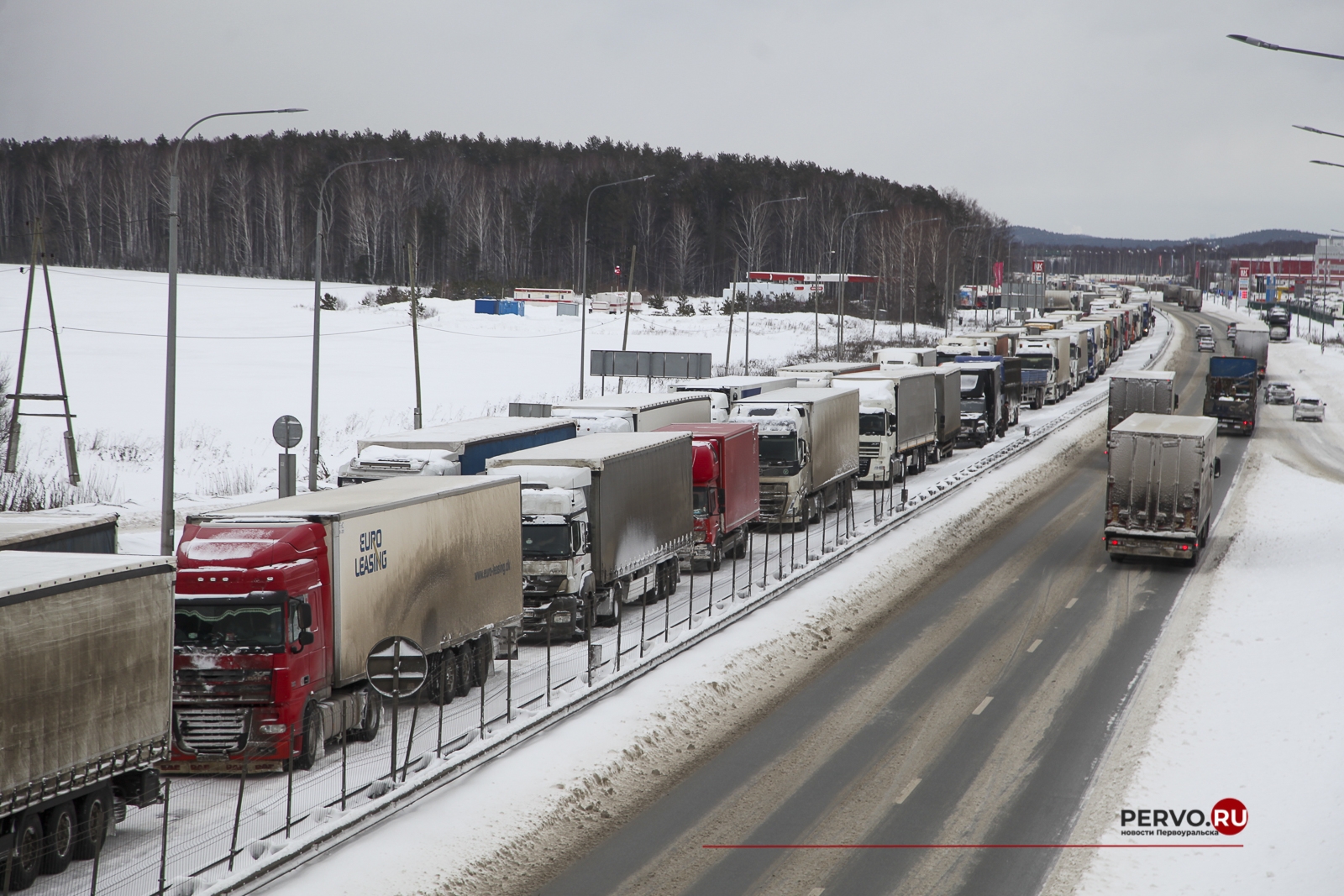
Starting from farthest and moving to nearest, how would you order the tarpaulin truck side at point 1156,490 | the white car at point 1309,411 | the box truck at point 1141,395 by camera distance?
the white car at point 1309,411
the box truck at point 1141,395
the tarpaulin truck side at point 1156,490

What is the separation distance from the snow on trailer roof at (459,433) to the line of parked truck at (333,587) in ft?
0.24

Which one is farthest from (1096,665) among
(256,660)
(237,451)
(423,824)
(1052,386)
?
(1052,386)

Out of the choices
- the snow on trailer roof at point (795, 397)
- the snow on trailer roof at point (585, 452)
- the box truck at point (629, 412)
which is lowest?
the snow on trailer roof at point (585, 452)

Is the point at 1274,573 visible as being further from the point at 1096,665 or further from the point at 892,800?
the point at 892,800

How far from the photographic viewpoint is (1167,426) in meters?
30.2

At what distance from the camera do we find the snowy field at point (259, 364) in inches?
1569

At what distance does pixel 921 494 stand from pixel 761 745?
23239 millimetres

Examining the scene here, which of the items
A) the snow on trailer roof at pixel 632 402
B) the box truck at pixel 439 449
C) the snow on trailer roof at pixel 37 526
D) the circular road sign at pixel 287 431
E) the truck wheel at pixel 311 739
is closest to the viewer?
the truck wheel at pixel 311 739

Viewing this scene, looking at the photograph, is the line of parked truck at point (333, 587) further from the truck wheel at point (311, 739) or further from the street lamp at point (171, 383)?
the street lamp at point (171, 383)

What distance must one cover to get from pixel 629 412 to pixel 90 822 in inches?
788

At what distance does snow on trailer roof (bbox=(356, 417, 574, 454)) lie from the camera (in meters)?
25.4

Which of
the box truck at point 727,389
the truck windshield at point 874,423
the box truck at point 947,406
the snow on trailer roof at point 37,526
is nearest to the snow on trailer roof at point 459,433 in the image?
the snow on trailer roof at point 37,526

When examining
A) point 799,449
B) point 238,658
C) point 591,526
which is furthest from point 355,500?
point 799,449

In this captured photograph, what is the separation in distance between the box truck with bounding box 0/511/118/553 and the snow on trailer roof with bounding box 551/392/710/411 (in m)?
14.9
